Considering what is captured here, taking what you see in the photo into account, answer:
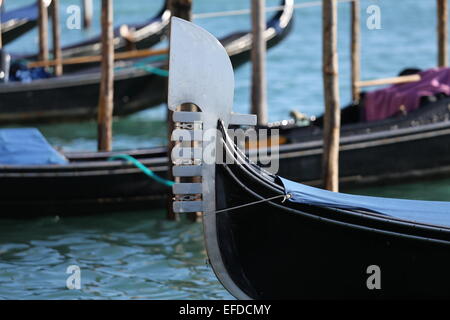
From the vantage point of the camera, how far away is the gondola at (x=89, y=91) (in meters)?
12.3

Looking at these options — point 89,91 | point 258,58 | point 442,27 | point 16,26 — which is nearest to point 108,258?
point 258,58

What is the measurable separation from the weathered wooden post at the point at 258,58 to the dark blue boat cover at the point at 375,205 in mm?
4127

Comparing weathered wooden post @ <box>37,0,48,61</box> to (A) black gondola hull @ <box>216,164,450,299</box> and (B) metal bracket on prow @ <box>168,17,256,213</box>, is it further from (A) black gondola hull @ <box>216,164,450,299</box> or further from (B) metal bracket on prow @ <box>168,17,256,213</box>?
(B) metal bracket on prow @ <box>168,17,256,213</box>

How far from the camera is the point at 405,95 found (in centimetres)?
936

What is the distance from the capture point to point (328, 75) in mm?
7676

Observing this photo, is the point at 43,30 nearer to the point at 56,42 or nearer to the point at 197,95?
the point at 56,42

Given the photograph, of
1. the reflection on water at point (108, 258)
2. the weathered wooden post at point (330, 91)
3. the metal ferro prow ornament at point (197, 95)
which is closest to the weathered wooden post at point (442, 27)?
the weathered wooden post at point (330, 91)

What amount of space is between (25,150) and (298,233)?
11.6 feet

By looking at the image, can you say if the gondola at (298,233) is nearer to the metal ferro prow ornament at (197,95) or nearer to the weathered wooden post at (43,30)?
the metal ferro prow ornament at (197,95)

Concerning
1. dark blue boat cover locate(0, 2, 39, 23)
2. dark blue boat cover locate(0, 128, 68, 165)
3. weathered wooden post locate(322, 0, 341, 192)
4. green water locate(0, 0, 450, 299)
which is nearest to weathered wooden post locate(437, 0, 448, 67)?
green water locate(0, 0, 450, 299)
